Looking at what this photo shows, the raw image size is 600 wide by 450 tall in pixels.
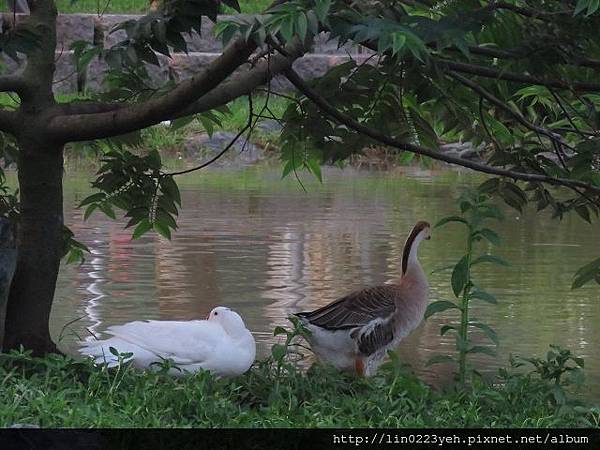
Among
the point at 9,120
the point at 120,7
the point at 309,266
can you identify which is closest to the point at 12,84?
the point at 9,120

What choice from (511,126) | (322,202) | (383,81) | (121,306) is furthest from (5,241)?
(322,202)

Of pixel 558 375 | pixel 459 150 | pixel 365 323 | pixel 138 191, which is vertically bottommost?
pixel 558 375

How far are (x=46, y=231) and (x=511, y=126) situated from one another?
8.19 ft

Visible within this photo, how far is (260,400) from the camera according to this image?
5.57 meters

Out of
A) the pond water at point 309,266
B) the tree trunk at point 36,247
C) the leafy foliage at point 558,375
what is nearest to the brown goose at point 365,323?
the pond water at point 309,266

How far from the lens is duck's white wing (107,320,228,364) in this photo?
6062 mm

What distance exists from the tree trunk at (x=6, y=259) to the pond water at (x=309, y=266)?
6.36 ft

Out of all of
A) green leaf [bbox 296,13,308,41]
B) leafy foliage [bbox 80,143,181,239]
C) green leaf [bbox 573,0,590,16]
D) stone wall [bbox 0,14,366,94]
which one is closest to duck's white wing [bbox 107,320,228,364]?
leafy foliage [bbox 80,143,181,239]

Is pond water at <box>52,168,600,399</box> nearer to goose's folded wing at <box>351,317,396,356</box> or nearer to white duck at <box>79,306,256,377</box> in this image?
goose's folded wing at <box>351,317,396,356</box>

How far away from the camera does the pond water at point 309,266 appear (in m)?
8.54

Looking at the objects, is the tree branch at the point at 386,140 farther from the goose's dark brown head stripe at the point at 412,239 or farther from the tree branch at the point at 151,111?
the goose's dark brown head stripe at the point at 412,239

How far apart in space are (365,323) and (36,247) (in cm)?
186

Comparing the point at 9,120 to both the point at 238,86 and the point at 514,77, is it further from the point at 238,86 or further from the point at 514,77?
the point at 514,77

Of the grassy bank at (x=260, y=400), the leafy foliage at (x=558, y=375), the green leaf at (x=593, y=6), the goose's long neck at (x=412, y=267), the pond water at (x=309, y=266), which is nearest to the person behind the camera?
the green leaf at (x=593, y=6)
